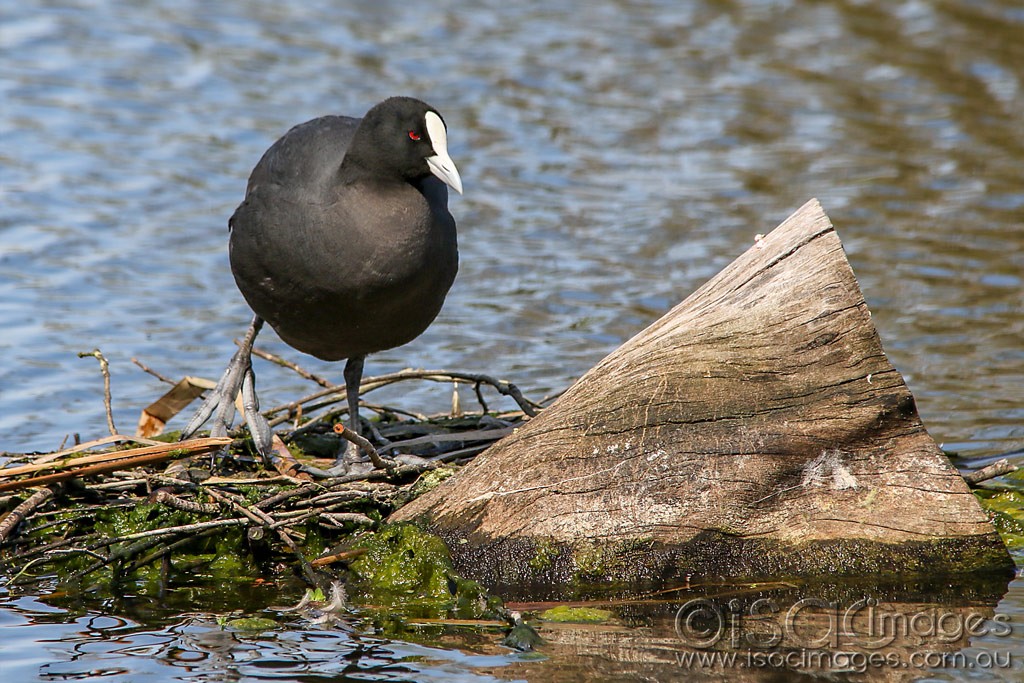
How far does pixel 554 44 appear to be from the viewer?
1284cm

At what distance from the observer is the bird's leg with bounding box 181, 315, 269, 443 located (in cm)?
539

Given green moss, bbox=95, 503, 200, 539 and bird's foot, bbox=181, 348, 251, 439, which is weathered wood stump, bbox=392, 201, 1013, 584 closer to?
green moss, bbox=95, 503, 200, 539

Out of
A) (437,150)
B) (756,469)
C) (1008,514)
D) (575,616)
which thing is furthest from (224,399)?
(1008,514)

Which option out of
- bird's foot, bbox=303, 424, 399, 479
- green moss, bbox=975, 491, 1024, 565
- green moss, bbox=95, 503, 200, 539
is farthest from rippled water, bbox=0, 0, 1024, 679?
bird's foot, bbox=303, 424, 399, 479

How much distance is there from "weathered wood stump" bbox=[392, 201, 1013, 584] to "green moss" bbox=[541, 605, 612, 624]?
0.53 feet

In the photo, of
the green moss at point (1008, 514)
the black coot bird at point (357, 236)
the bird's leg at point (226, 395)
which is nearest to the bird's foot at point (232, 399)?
the bird's leg at point (226, 395)

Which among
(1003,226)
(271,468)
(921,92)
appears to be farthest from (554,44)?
(271,468)

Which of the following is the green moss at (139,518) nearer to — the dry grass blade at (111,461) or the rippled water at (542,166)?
the dry grass blade at (111,461)

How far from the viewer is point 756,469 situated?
14.0 feet

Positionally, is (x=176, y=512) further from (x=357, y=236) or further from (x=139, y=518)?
(x=357, y=236)

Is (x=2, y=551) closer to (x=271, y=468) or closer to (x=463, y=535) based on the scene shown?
(x=271, y=468)

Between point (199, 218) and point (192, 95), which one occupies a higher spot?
point (192, 95)

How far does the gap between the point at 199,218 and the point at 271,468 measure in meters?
4.39

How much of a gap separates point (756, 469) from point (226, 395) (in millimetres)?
2237
